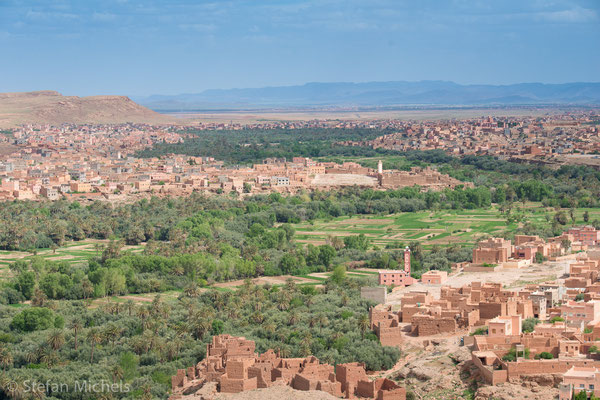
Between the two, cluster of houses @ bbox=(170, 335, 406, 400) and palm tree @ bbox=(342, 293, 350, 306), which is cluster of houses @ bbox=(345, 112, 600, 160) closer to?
palm tree @ bbox=(342, 293, 350, 306)

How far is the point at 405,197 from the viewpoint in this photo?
269ft

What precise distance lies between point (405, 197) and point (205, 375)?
54.6m

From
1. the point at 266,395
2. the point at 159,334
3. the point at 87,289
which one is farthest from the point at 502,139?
the point at 266,395

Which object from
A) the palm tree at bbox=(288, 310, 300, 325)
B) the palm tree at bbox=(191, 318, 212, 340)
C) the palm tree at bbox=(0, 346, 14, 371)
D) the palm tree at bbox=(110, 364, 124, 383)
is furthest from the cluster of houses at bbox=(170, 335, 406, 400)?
the palm tree at bbox=(288, 310, 300, 325)

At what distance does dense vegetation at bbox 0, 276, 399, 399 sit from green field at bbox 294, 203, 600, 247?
1807cm

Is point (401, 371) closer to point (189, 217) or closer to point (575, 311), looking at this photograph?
point (575, 311)

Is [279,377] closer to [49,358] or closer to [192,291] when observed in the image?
[49,358]

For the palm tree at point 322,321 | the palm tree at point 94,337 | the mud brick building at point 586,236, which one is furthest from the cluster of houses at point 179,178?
the palm tree at point 322,321

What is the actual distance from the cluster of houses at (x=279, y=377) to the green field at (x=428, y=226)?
31398mm

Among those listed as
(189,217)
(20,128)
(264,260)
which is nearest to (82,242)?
(189,217)

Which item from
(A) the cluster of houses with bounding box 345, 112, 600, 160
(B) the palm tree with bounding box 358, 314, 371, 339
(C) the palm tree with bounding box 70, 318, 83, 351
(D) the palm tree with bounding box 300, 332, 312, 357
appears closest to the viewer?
(D) the palm tree with bounding box 300, 332, 312, 357

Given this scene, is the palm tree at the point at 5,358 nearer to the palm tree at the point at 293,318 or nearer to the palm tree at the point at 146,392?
the palm tree at the point at 146,392

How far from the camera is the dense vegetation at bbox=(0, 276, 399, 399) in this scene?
32281 mm

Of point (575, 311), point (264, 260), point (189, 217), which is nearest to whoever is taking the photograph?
point (575, 311)
